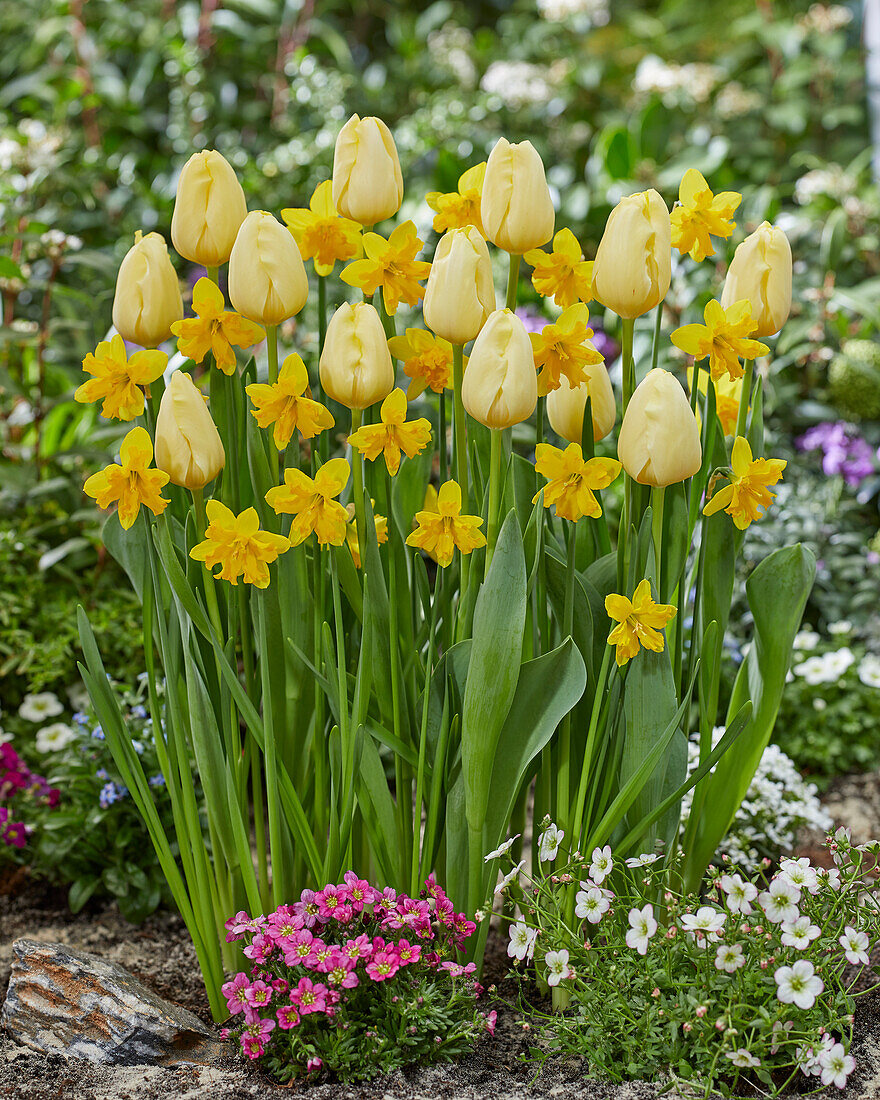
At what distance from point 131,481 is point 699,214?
2.36 ft

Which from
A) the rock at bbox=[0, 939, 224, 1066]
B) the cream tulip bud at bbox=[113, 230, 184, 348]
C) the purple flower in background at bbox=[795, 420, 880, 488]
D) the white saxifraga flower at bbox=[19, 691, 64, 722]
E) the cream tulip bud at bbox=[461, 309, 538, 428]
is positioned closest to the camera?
the cream tulip bud at bbox=[461, 309, 538, 428]

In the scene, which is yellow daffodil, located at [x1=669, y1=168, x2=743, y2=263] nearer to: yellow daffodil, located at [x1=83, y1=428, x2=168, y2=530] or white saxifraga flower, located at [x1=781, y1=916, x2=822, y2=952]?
yellow daffodil, located at [x1=83, y1=428, x2=168, y2=530]

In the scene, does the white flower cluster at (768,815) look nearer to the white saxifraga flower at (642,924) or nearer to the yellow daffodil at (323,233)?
the white saxifraga flower at (642,924)

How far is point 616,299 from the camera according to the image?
104cm

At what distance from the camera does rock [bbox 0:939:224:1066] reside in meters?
1.19

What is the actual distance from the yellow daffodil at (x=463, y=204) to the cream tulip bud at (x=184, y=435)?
1.21 feet

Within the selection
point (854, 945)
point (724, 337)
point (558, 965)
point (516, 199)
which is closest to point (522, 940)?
point (558, 965)

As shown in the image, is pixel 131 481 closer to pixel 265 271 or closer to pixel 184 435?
pixel 184 435

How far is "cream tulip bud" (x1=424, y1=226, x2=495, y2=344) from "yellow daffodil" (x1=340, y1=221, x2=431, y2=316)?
0.09 metres

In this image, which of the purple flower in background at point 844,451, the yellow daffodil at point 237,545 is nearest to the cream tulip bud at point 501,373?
the yellow daffodil at point 237,545

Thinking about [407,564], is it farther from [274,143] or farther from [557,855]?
[274,143]

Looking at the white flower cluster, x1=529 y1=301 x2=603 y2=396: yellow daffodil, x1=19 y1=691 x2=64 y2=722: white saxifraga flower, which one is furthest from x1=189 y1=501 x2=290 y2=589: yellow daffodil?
x1=19 y1=691 x2=64 y2=722: white saxifraga flower

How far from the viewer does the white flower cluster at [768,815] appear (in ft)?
5.17

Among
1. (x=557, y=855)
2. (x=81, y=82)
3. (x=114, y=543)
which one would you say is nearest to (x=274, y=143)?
(x=81, y=82)
